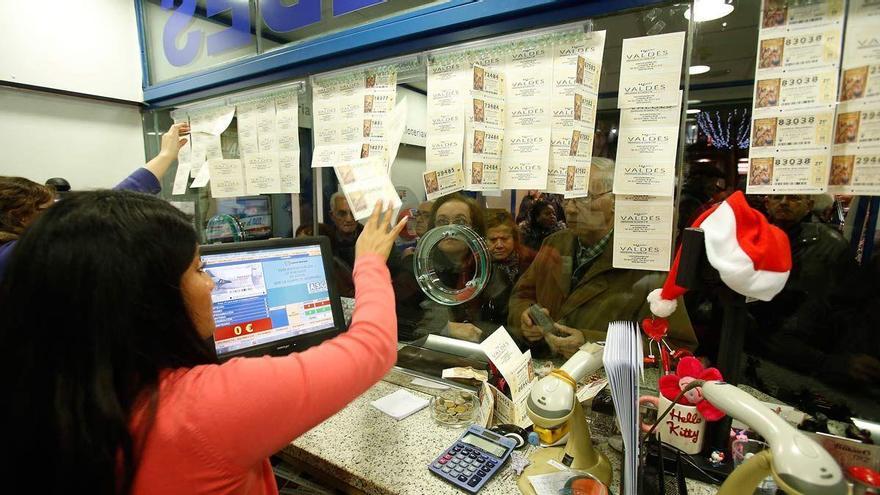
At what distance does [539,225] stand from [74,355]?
113 cm

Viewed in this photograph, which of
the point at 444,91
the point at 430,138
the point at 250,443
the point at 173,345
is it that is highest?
the point at 444,91

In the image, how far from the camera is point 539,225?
1.28 metres

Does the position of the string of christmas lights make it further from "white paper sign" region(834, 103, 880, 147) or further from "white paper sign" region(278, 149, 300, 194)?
"white paper sign" region(278, 149, 300, 194)

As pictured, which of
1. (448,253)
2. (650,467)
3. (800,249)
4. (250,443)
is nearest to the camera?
(250,443)

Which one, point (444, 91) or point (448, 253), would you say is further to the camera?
point (448, 253)

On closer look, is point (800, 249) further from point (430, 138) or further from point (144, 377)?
point (144, 377)

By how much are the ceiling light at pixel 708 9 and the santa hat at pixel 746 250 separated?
445 mm

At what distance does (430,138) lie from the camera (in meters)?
1.19

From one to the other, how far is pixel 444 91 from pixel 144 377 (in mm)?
991

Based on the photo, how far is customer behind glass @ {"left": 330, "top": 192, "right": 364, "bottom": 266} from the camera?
5.41 ft

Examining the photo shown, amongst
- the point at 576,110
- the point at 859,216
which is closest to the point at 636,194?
the point at 576,110

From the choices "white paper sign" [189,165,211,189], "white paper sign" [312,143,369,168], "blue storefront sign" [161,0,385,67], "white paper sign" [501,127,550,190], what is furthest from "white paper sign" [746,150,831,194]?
"white paper sign" [189,165,211,189]

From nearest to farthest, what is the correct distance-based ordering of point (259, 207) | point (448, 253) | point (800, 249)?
point (800, 249), point (448, 253), point (259, 207)

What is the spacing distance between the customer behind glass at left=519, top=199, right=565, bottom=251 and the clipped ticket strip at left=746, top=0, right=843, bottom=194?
1.70ft
